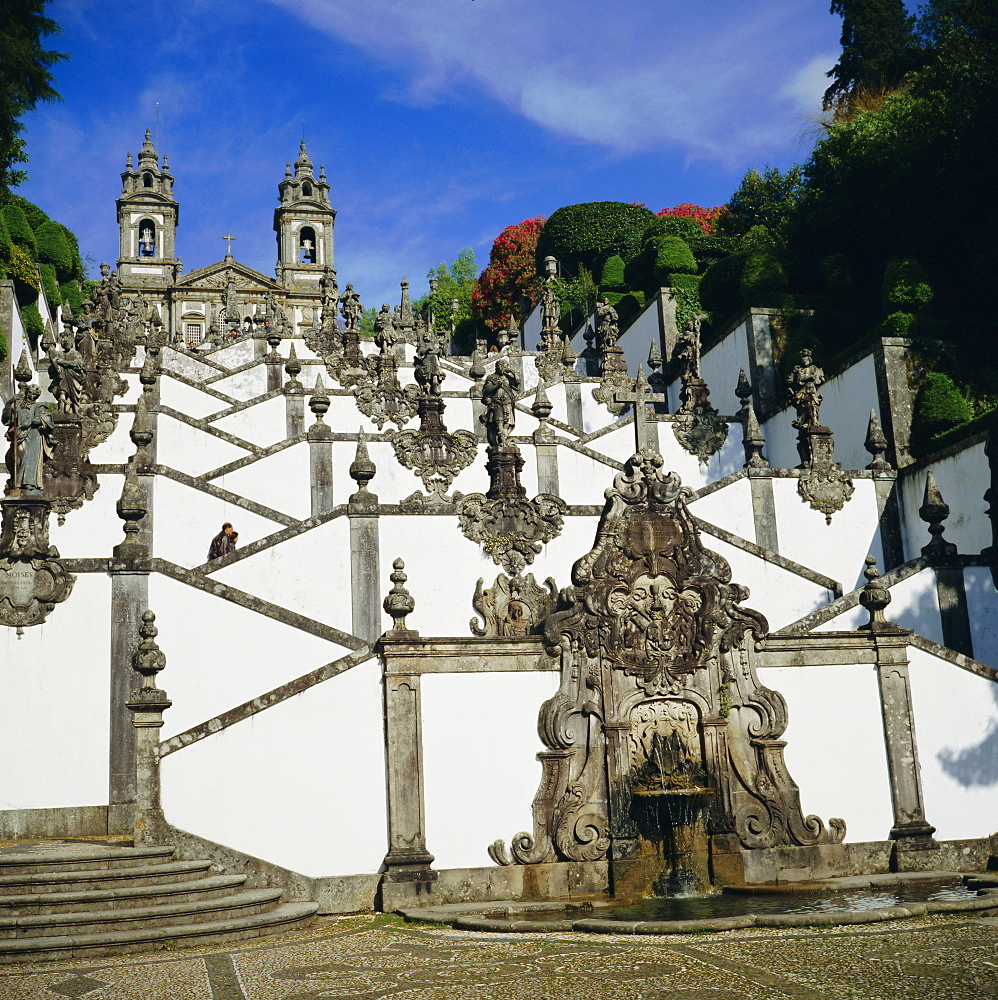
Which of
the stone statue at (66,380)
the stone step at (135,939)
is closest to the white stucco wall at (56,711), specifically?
the stone step at (135,939)

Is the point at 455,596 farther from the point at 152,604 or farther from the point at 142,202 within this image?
the point at 142,202

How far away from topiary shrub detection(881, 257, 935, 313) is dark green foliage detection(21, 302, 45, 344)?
23.0 m

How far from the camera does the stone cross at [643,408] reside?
2177 centimetres

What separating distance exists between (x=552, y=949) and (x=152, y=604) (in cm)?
773

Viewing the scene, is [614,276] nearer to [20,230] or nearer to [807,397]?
[20,230]

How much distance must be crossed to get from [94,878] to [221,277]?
62881 millimetres

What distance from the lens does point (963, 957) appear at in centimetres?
786

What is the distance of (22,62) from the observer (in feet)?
63.8

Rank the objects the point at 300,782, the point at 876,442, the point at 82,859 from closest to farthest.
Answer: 1. the point at 82,859
2. the point at 300,782
3. the point at 876,442

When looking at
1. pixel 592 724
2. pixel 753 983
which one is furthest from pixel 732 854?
pixel 753 983

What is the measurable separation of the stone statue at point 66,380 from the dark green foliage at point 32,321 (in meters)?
11.9

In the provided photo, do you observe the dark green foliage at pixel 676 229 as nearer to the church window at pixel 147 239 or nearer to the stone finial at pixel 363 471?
the stone finial at pixel 363 471

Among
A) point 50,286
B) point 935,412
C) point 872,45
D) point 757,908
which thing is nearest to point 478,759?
point 757,908

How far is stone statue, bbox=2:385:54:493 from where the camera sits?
51.3ft
